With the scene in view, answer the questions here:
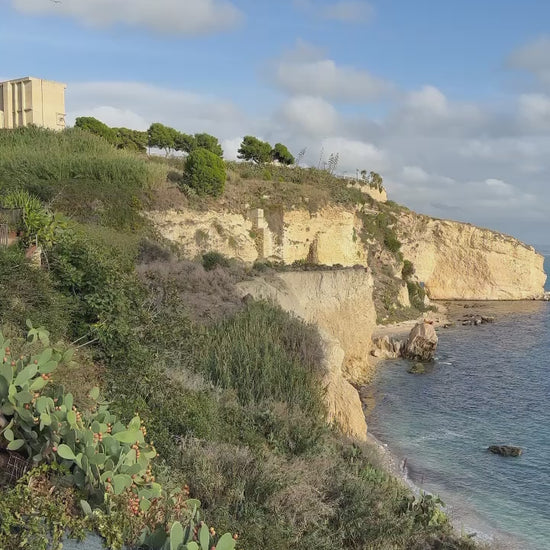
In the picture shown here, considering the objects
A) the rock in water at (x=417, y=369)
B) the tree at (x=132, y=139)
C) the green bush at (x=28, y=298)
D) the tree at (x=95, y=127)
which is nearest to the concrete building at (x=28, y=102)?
the tree at (x=95, y=127)

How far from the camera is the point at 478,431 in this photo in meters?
20.7

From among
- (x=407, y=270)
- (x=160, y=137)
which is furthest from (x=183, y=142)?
(x=407, y=270)

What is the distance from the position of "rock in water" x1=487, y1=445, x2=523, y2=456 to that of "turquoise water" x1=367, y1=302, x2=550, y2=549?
265mm

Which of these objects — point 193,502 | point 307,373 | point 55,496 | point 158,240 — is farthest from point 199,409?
point 158,240

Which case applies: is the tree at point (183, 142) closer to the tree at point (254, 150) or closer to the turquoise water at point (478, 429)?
the tree at point (254, 150)

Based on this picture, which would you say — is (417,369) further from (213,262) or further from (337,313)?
(213,262)

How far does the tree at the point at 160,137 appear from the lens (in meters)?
50.7

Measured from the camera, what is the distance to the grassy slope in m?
7.18

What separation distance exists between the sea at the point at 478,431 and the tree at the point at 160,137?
3008 cm

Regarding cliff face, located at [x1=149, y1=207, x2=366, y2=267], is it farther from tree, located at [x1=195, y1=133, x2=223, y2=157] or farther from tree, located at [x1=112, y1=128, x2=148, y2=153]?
tree, located at [x1=112, y1=128, x2=148, y2=153]

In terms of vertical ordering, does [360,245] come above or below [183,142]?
below

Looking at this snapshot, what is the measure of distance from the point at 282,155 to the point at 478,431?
41074 millimetres

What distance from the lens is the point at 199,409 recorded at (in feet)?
29.1

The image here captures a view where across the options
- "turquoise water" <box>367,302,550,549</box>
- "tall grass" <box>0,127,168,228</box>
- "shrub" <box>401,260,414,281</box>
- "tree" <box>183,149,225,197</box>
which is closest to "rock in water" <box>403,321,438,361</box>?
"turquoise water" <box>367,302,550,549</box>
